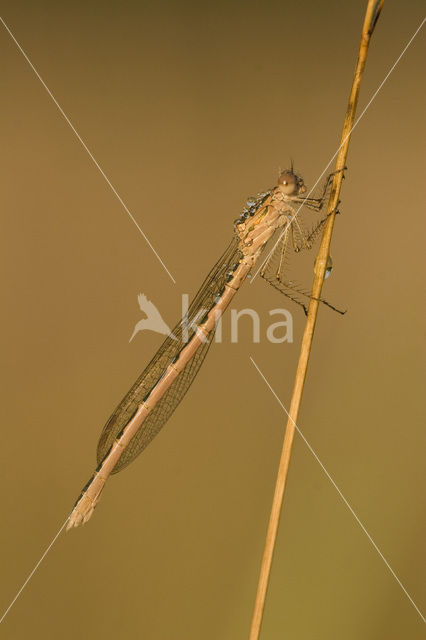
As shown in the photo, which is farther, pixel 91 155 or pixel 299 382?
pixel 91 155

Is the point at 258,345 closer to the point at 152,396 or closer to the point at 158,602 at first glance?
the point at 152,396

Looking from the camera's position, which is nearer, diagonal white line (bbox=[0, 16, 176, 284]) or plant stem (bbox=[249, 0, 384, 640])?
plant stem (bbox=[249, 0, 384, 640])

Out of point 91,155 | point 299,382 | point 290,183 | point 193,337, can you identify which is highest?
point 91,155

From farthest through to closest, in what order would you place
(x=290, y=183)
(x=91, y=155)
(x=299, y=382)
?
(x=91, y=155), (x=290, y=183), (x=299, y=382)

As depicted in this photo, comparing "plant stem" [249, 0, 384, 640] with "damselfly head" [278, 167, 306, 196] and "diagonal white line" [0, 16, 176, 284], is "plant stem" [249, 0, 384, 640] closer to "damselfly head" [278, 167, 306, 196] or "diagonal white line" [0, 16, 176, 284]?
"damselfly head" [278, 167, 306, 196]

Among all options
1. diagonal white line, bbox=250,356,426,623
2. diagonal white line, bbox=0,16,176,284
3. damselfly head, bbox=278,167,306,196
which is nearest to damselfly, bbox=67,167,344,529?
damselfly head, bbox=278,167,306,196

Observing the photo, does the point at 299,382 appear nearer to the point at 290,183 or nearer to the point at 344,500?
the point at 290,183

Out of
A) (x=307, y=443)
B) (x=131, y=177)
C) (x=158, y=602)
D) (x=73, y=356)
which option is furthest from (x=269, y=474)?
(x=131, y=177)

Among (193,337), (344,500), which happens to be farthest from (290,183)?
(344,500)
